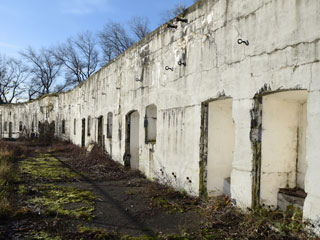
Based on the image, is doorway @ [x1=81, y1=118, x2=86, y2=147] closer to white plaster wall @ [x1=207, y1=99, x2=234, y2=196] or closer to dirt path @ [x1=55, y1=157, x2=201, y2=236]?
dirt path @ [x1=55, y1=157, x2=201, y2=236]

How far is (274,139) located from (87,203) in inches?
147

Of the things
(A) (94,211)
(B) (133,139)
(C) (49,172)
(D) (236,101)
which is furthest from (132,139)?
(D) (236,101)

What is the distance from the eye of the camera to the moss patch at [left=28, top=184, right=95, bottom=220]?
4.87m

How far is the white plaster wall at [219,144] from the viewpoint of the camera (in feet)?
18.9

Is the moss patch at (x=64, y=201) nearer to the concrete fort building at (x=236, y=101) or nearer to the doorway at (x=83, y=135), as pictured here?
the concrete fort building at (x=236, y=101)

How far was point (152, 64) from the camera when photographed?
8.06 m

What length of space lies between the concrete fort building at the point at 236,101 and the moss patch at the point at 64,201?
210 cm

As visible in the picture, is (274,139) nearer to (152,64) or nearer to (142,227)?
(142,227)

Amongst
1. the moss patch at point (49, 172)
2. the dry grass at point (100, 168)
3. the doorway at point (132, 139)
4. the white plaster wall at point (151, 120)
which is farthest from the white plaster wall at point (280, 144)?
the doorway at point (132, 139)

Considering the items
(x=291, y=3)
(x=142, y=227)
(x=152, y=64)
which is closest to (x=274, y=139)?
(x=291, y=3)

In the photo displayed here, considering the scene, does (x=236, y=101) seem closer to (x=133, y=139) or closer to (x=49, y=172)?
(x=133, y=139)

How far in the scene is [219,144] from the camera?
5.88m

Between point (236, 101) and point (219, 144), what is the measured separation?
1.34 metres

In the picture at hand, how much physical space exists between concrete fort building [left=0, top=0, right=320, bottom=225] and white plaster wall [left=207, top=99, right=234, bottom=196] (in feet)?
0.07
